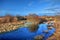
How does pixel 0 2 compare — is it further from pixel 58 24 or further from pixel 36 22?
pixel 58 24

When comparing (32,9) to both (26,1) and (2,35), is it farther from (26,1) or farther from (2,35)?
(2,35)

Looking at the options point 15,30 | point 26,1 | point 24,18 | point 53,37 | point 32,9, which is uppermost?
point 26,1

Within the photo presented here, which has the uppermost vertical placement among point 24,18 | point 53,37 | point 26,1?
point 26,1

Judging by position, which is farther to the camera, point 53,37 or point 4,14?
point 4,14

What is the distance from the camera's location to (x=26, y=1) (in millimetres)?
1837

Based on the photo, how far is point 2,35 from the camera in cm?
183

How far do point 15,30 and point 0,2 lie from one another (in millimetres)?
453

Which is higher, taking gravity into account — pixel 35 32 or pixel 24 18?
pixel 24 18

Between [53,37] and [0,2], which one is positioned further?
[0,2]

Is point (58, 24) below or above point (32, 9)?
below

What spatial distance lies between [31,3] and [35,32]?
0.41 meters

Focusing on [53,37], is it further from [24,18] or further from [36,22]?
[24,18]

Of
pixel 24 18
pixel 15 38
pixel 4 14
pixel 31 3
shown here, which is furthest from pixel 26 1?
pixel 15 38

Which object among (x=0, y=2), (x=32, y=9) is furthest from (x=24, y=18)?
(x=0, y=2)
